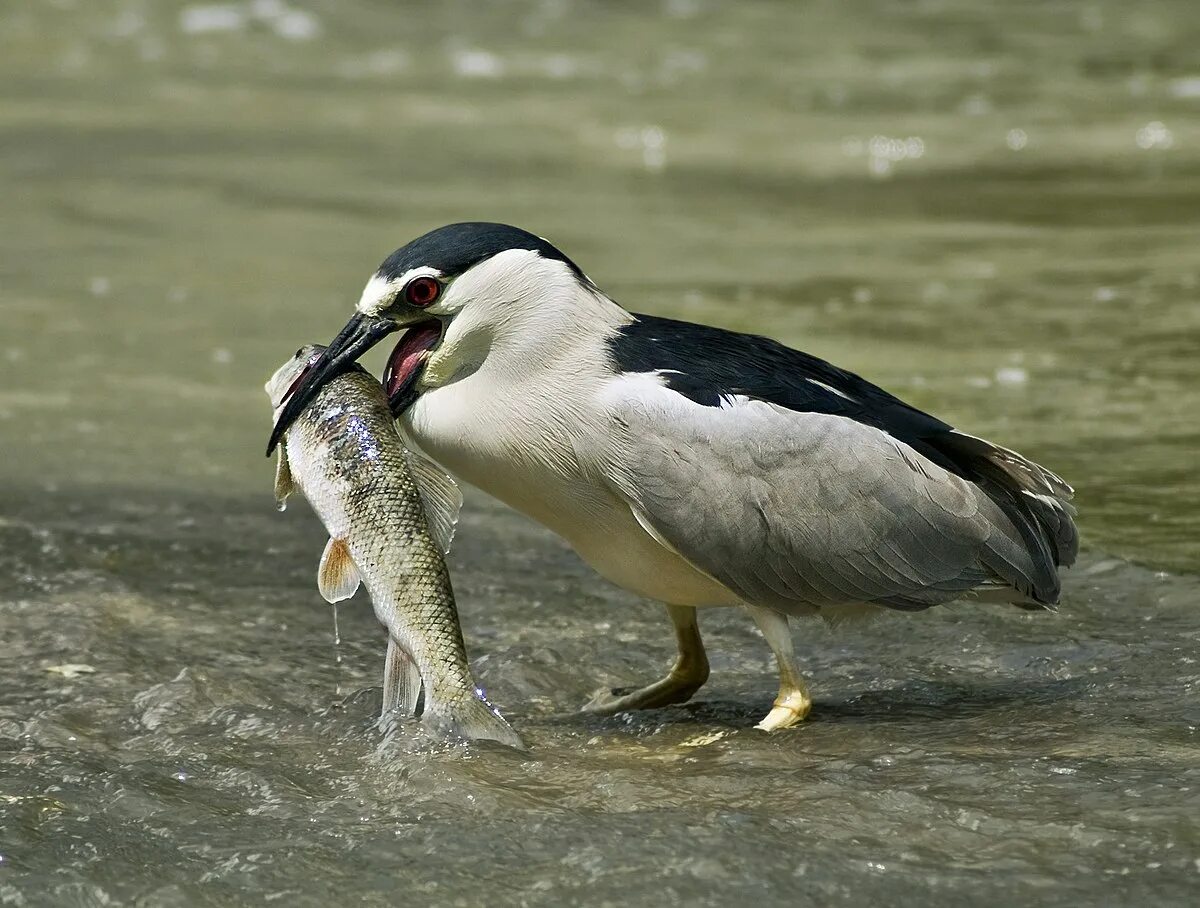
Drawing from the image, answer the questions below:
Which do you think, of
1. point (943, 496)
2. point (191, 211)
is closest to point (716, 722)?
point (943, 496)

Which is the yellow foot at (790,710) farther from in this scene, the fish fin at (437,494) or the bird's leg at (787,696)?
the fish fin at (437,494)

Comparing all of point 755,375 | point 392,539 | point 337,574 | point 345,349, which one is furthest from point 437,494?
point 755,375

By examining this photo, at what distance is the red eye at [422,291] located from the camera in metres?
4.63

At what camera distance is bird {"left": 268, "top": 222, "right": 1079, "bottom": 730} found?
4633 mm

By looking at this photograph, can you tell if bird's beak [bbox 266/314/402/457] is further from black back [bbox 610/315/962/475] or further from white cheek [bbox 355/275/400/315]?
black back [bbox 610/315/962/475]

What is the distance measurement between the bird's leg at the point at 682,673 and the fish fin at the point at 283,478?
3.30ft

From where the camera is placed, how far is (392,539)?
4594 millimetres

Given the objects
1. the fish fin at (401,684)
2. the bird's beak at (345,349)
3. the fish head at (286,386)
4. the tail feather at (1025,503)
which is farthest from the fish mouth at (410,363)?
the tail feather at (1025,503)

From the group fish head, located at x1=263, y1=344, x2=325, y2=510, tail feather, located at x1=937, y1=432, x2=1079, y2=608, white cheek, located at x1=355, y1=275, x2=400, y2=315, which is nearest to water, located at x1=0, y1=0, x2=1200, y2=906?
tail feather, located at x1=937, y1=432, x2=1079, y2=608

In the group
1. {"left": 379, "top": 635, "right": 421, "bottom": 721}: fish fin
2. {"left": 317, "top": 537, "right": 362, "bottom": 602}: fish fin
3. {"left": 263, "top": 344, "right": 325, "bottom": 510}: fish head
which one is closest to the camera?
{"left": 379, "top": 635, "right": 421, "bottom": 721}: fish fin

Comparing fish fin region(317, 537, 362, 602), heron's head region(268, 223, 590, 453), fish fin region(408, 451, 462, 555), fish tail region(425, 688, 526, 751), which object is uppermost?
heron's head region(268, 223, 590, 453)

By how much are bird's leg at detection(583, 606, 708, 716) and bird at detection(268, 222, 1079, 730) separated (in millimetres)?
192

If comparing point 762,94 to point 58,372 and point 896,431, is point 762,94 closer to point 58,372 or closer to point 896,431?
point 58,372

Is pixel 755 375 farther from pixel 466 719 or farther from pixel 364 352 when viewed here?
pixel 466 719
